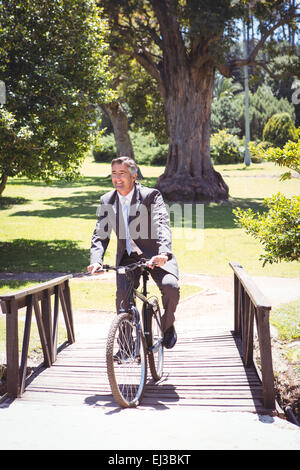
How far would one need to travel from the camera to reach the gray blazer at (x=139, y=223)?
5.07 metres

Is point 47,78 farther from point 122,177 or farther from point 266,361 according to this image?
point 266,361

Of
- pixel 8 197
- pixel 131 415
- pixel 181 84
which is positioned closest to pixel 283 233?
pixel 131 415

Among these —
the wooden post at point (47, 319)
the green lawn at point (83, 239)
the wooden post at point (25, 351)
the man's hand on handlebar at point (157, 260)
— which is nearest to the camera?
the man's hand on handlebar at point (157, 260)

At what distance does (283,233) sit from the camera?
201 inches

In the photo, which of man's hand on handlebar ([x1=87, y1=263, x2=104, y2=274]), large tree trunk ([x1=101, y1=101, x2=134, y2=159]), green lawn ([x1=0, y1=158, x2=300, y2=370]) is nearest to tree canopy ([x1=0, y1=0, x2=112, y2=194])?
green lawn ([x1=0, y1=158, x2=300, y2=370])

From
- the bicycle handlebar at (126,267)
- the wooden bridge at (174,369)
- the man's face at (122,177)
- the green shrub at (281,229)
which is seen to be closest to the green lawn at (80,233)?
the wooden bridge at (174,369)

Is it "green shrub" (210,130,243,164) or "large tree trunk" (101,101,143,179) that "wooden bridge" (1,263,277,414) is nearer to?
"large tree trunk" (101,101,143,179)

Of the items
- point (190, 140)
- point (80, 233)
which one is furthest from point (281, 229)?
point (190, 140)

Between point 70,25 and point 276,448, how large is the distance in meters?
12.0

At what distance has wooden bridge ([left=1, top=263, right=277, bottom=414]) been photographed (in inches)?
175

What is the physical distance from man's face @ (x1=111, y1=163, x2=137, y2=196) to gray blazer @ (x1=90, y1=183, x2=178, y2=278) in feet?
0.38

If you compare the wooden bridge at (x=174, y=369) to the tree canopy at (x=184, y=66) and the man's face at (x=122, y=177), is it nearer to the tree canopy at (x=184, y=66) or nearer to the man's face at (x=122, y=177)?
the man's face at (x=122, y=177)

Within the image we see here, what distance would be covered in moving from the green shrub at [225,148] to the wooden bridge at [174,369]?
133 ft

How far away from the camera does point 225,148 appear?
46375 millimetres
